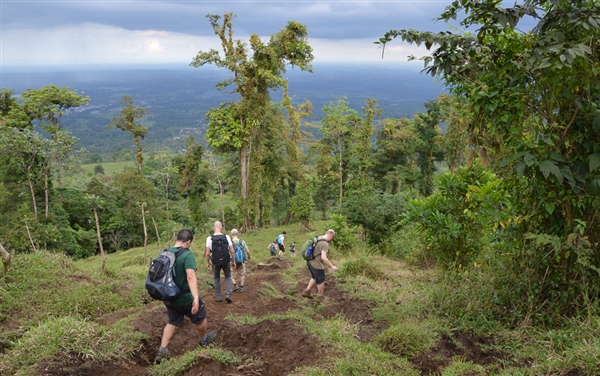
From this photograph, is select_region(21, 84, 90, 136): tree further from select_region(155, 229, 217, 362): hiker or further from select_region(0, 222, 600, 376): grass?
select_region(155, 229, 217, 362): hiker

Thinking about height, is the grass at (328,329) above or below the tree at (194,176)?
above

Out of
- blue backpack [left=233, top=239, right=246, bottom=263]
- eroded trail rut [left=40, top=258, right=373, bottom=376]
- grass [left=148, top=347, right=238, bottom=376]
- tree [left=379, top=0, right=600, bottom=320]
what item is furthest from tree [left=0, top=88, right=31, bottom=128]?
tree [left=379, top=0, right=600, bottom=320]

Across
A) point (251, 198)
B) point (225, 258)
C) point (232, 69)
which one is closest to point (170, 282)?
point (225, 258)

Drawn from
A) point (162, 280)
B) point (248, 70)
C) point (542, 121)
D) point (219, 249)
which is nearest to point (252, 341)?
point (162, 280)

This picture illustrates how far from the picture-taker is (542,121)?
4.46m

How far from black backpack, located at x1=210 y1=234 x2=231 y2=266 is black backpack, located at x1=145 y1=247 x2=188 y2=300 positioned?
2202mm

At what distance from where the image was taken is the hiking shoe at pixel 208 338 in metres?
5.04

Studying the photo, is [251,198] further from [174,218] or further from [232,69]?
[174,218]

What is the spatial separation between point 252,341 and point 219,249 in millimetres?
2358

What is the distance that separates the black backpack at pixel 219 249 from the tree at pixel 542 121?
4.43 meters

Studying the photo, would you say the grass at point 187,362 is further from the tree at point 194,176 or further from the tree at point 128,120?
the tree at point 128,120

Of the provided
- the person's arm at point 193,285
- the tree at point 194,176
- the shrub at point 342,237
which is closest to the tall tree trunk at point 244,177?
the tree at point 194,176

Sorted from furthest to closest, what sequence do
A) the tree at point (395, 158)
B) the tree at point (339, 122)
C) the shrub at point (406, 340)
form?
the tree at point (395, 158), the tree at point (339, 122), the shrub at point (406, 340)

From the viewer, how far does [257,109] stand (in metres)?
21.1
